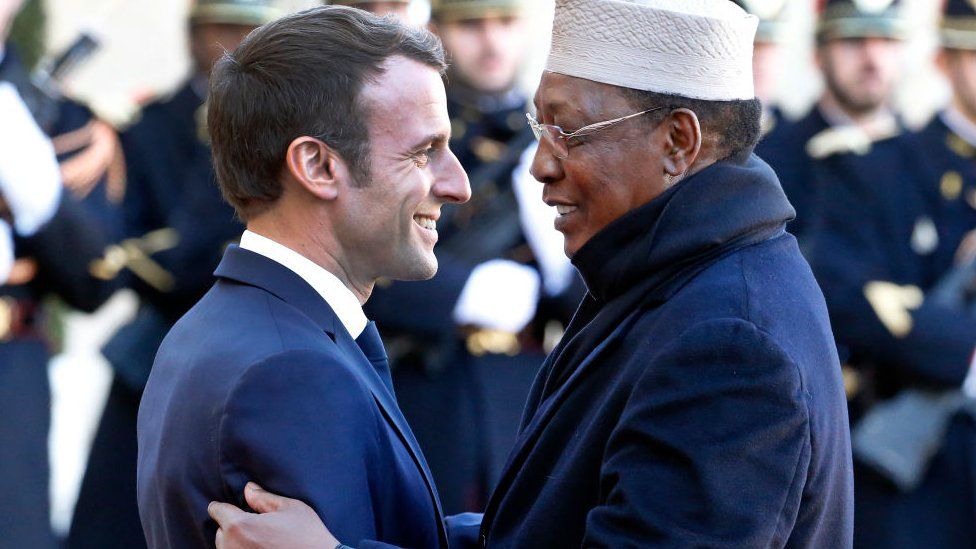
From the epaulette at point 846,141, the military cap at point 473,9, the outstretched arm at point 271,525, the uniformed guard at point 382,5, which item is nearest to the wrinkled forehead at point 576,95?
the outstretched arm at point 271,525

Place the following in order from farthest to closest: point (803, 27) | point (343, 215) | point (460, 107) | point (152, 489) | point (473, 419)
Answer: point (803, 27) → point (460, 107) → point (473, 419) → point (343, 215) → point (152, 489)

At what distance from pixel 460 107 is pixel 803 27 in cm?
428

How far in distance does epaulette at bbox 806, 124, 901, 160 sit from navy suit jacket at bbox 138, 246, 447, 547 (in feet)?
11.4

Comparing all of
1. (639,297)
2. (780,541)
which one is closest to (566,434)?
(639,297)

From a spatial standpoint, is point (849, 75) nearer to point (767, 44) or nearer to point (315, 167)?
point (767, 44)

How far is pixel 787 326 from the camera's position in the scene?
2.42m

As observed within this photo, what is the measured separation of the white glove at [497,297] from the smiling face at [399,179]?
273 centimetres

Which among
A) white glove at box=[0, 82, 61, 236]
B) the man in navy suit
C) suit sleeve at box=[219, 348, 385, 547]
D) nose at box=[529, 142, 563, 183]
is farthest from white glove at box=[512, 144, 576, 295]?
suit sleeve at box=[219, 348, 385, 547]

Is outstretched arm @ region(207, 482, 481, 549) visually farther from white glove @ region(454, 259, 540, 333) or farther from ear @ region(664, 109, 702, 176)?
white glove @ region(454, 259, 540, 333)

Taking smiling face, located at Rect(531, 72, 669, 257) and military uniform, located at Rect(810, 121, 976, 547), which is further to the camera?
military uniform, located at Rect(810, 121, 976, 547)

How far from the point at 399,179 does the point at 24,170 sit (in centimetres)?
265

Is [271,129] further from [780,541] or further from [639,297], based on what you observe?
[780,541]

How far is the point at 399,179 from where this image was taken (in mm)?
2746

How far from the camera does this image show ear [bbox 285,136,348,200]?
262cm
